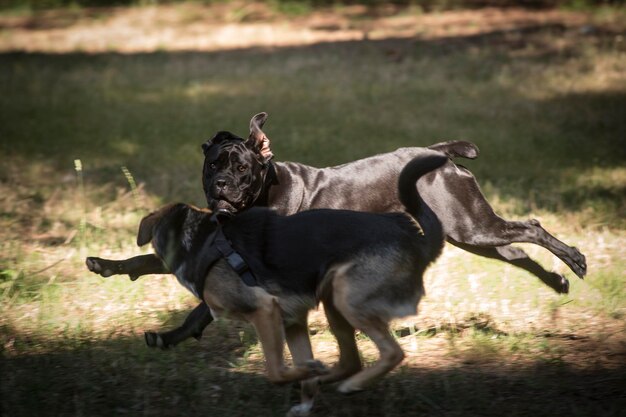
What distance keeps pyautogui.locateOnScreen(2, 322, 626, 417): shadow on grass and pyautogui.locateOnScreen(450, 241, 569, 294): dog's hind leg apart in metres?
1.36

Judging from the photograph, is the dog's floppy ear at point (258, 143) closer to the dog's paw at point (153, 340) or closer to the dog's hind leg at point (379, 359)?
the dog's paw at point (153, 340)

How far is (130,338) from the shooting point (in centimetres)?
561

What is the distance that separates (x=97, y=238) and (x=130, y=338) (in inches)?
95.7

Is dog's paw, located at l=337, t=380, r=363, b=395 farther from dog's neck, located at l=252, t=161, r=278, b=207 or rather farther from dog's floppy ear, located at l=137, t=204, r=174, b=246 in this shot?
dog's neck, located at l=252, t=161, r=278, b=207

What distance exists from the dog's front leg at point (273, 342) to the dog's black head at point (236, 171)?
1.63 meters

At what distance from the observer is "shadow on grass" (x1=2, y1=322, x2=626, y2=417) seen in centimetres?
461

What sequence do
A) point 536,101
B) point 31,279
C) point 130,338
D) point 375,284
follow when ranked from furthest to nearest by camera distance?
point 536,101 < point 31,279 < point 130,338 < point 375,284

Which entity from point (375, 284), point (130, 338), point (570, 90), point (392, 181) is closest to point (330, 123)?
point (570, 90)

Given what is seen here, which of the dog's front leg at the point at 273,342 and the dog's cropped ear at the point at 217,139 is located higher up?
the dog's cropped ear at the point at 217,139

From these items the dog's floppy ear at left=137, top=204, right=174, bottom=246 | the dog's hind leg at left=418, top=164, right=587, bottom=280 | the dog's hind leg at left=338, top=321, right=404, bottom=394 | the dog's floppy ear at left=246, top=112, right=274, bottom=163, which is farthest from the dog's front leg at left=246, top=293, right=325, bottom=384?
the dog's hind leg at left=418, top=164, right=587, bottom=280

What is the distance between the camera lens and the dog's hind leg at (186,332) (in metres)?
5.32

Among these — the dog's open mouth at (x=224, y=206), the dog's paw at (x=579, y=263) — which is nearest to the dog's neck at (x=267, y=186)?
the dog's open mouth at (x=224, y=206)

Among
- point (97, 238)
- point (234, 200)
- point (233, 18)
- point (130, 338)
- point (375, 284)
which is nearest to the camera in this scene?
point (375, 284)

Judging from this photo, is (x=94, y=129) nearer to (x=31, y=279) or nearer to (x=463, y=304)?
(x=31, y=279)
